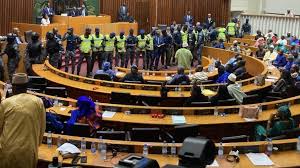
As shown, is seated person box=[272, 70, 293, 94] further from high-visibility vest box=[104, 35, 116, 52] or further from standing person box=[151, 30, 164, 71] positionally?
standing person box=[151, 30, 164, 71]

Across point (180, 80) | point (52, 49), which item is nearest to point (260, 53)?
point (180, 80)

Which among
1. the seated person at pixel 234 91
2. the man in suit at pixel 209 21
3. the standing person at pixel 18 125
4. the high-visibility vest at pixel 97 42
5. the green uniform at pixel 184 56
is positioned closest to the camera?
the standing person at pixel 18 125

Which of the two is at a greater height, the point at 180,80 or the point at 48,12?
the point at 48,12

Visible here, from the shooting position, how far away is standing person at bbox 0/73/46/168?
4.44 meters

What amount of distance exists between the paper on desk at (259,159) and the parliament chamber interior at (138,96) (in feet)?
0.04

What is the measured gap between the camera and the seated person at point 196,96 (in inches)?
360

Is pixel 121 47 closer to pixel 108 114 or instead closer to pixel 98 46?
pixel 98 46

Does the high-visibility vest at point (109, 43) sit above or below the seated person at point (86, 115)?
above

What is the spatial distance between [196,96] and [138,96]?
1.12 metres

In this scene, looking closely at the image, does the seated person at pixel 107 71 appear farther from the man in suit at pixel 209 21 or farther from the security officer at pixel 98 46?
the man in suit at pixel 209 21

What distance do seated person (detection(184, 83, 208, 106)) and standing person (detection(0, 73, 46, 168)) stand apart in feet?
16.3

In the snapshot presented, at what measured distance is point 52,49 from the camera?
533 inches

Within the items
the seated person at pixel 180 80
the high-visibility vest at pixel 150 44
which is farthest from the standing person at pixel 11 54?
the high-visibility vest at pixel 150 44

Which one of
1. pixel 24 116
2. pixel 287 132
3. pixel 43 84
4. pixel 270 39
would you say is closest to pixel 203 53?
pixel 270 39
